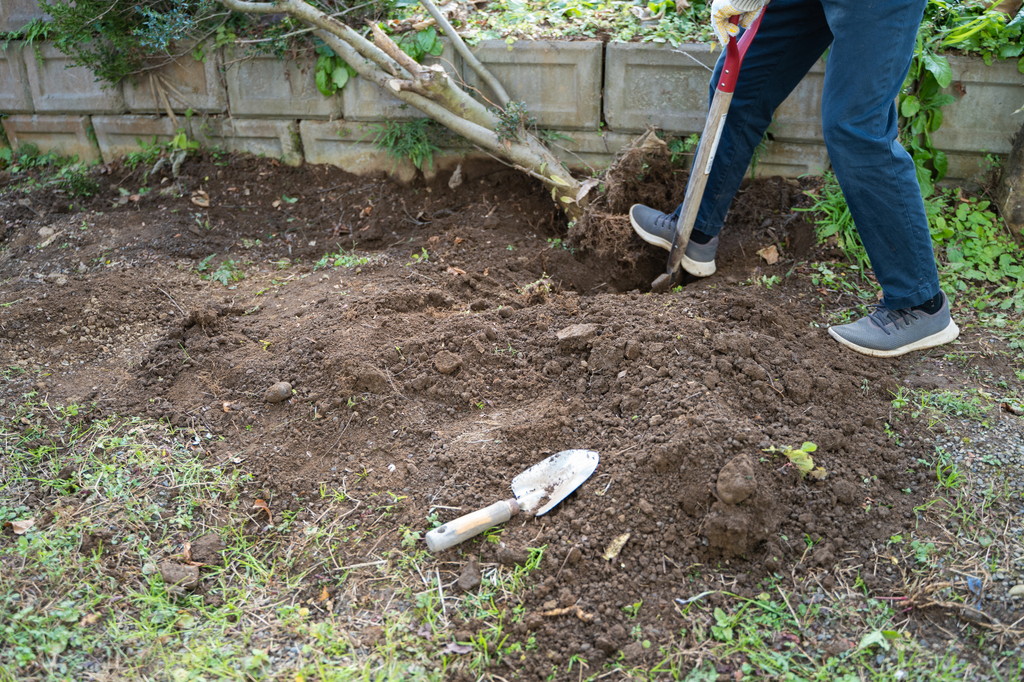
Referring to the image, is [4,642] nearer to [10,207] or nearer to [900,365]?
[900,365]

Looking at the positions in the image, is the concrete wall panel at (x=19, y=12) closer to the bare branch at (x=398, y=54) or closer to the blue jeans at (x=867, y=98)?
the bare branch at (x=398, y=54)

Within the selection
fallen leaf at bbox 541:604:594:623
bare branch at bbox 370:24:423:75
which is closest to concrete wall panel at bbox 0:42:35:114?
bare branch at bbox 370:24:423:75

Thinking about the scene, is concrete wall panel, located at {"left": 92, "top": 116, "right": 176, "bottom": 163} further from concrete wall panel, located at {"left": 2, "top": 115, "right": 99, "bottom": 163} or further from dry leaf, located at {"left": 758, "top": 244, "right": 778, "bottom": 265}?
dry leaf, located at {"left": 758, "top": 244, "right": 778, "bottom": 265}

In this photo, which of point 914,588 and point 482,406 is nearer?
point 914,588

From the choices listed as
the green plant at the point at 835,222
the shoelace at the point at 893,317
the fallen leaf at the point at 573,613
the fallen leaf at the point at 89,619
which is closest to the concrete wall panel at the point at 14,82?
the fallen leaf at the point at 89,619

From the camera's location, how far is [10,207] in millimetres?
4336

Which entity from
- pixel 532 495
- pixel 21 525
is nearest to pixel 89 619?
pixel 21 525

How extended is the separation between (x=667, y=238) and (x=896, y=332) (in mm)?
998

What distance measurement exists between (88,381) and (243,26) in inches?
93.9

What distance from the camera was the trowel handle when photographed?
2.08 metres

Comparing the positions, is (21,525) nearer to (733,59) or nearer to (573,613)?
(573,613)

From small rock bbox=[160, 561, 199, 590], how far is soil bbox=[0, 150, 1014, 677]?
0.30 metres

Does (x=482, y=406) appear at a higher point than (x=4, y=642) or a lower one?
higher

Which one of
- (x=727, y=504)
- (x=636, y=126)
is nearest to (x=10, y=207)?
(x=636, y=126)
